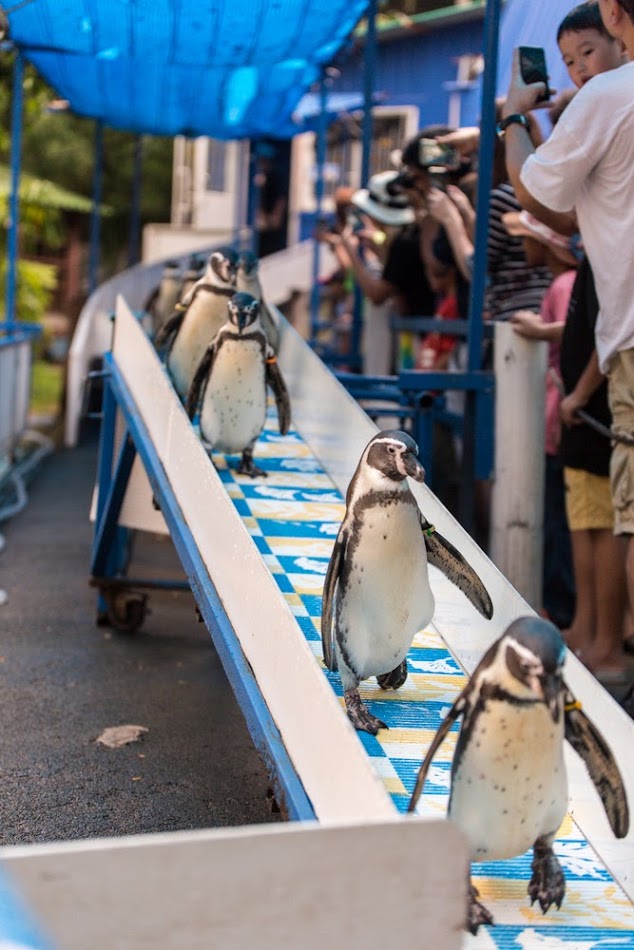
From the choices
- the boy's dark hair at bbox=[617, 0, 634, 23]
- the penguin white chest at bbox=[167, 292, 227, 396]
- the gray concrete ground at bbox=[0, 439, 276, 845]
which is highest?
the boy's dark hair at bbox=[617, 0, 634, 23]

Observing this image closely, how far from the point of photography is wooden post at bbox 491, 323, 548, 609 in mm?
5273

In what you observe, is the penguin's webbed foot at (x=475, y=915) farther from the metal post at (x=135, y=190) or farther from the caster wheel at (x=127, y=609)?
the metal post at (x=135, y=190)

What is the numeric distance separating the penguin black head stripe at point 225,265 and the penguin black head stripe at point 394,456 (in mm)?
2426

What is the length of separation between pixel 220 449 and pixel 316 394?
0.68 m

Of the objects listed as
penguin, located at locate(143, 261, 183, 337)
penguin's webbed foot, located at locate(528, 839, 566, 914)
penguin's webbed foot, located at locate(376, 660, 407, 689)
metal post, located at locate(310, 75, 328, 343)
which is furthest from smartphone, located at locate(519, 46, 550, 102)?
metal post, located at locate(310, 75, 328, 343)

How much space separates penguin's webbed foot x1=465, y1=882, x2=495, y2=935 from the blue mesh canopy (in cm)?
448

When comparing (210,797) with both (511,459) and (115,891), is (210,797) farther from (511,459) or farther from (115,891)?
(115,891)

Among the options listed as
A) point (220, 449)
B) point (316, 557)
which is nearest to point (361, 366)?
point (220, 449)

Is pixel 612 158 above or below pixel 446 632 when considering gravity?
above

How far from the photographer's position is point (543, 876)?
245 centimetres

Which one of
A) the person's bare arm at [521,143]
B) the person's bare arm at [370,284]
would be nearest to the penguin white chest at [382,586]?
the person's bare arm at [521,143]

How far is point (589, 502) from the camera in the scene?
5.04 m

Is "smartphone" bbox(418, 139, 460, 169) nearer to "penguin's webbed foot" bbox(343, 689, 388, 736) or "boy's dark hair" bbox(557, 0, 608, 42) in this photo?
"boy's dark hair" bbox(557, 0, 608, 42)

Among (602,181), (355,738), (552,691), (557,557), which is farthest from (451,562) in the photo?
(557,557)
